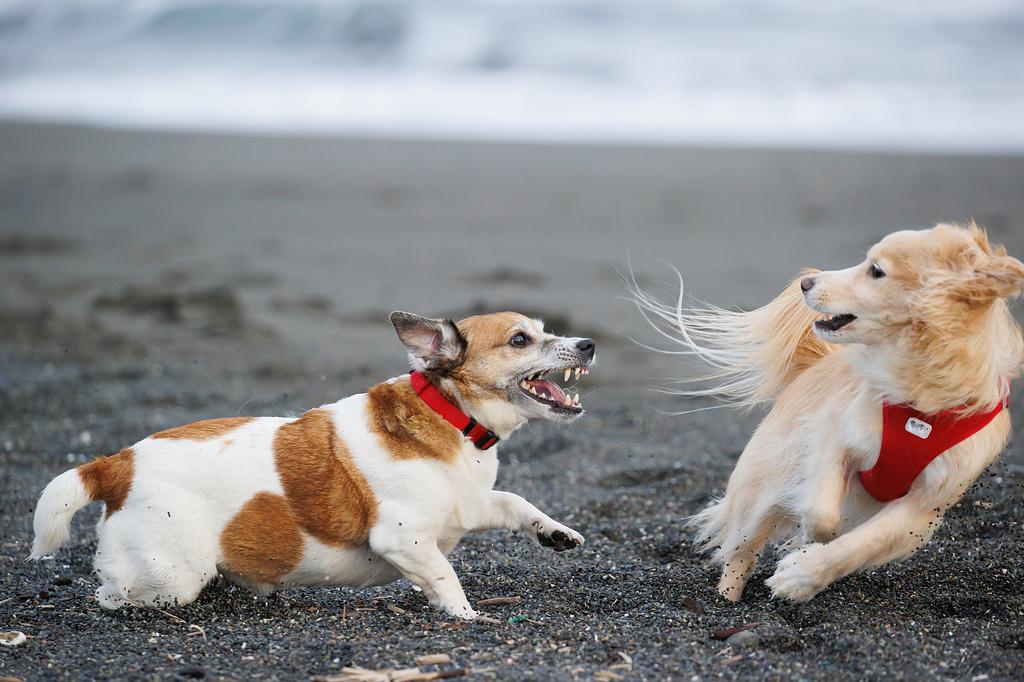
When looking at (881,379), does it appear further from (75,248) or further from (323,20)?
(323,20)

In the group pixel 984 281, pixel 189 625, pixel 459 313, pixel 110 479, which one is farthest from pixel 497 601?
pixel 459 313

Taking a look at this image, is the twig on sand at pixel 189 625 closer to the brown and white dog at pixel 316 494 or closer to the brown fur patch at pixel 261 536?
the brown and white dog at pixel 316 494

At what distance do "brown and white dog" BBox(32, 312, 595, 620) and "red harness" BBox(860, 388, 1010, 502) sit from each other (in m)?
1.15

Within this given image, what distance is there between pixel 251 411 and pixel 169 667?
13.5ft

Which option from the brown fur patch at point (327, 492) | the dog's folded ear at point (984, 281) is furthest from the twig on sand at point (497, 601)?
the dog's folded ear at point (984, 281)

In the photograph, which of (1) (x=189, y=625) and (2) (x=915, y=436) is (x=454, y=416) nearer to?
(1) (x=189, y=625)

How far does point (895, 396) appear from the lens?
4.25 meters

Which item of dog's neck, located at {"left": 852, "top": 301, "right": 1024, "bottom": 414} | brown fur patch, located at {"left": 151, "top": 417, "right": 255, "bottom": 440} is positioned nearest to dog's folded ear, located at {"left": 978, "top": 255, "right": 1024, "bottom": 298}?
dog's neck, located at {"left": 852, "top": 301, "right": 1024, "bottom": 414}

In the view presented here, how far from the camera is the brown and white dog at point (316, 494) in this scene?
4.29m

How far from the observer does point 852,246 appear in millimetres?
12578

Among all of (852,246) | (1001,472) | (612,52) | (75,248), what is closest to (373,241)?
(75,248)

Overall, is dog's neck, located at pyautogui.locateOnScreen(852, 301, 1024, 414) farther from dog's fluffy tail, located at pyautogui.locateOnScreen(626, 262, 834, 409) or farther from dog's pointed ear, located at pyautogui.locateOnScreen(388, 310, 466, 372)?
dog's pointed ear, located at pyautogui.locateOnScreen(388, 310, 466, 372)

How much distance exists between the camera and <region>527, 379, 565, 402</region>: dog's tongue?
4675 millimetres

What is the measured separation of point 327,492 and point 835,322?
6.48 ft
